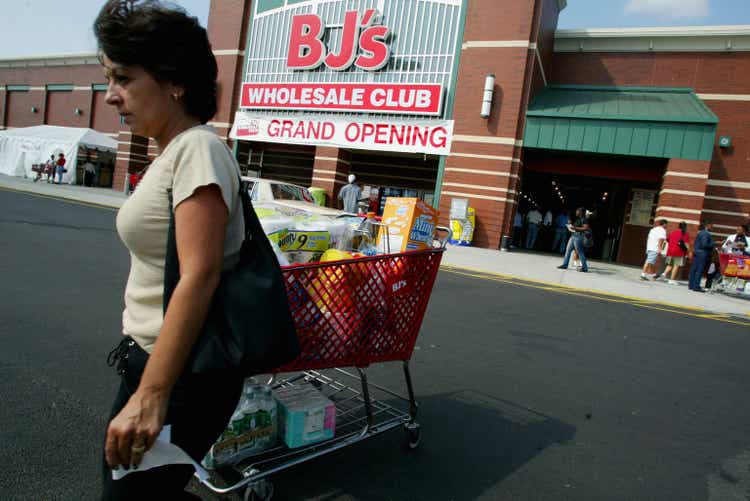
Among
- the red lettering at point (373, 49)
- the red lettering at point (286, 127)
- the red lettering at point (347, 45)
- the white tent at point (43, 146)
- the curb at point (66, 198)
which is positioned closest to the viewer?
the curb at point (66, 198)

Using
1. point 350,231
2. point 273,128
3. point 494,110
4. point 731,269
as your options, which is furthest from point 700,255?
point 273,128

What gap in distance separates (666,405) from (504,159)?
12.9m

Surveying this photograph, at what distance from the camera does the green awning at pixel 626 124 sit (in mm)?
14148

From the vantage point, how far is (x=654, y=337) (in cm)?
634

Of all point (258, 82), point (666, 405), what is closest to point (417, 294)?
point (666, 405)

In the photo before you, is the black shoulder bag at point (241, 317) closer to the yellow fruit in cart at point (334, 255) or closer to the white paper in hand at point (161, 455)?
the white paper in hand at point (161, 455)

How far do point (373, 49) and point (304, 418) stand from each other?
17.1 meters

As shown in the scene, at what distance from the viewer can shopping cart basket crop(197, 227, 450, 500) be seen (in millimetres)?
2225

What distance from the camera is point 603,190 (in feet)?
67.6

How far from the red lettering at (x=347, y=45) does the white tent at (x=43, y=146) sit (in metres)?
15.0

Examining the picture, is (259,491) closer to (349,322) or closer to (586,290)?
(349,322)

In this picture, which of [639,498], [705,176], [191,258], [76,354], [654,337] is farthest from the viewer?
[705,176]

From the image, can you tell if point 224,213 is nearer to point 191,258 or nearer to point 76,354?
point 191,258

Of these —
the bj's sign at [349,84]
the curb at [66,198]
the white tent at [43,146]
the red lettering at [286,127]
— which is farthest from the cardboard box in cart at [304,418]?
the white tent at [43,146]
